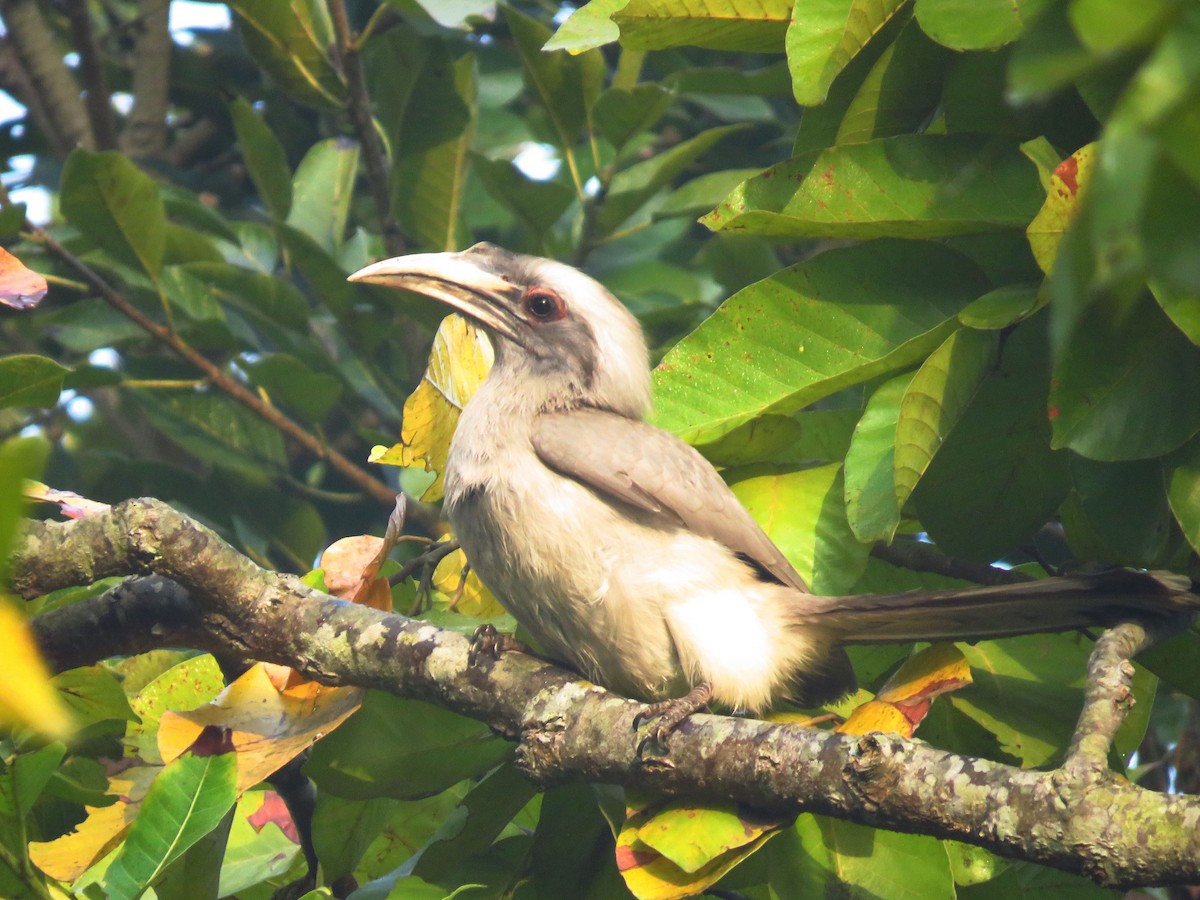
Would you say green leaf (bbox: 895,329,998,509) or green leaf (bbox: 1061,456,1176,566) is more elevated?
green leaf (bbox: 895,329,998,509)

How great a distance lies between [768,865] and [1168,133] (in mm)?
1908

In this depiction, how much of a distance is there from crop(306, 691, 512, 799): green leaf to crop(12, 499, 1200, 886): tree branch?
0.34 ft

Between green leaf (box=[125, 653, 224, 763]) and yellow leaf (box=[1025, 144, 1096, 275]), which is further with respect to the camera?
green leaf (box=[125, 653, 224, 763])

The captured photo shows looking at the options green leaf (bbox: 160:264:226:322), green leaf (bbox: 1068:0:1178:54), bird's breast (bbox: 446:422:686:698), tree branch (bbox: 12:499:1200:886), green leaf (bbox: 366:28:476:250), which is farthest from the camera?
green leaf (bbox: 366:28:476:250)

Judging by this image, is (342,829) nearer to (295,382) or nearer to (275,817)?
(275,817)

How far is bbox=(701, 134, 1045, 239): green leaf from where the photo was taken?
2.37 meters

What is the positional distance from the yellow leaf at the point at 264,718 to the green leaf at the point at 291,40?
9.52 ft

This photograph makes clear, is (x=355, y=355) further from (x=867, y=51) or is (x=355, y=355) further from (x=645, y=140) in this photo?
(x=867, y=51)

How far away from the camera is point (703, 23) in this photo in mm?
2617

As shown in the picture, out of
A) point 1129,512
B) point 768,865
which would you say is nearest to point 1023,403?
point 1129,512

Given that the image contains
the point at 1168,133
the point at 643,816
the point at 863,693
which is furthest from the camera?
the point at 863,693

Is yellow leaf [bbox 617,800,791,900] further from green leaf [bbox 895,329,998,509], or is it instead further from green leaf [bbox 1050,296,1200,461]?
green leaf [bbox 1050,296,1200,461]

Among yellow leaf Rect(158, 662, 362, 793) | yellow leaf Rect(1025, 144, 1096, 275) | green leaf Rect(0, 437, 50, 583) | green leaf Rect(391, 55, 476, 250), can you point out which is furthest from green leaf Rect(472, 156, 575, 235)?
green leaf Rect(0, 437, 50, 583)

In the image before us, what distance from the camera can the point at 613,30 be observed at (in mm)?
2645
